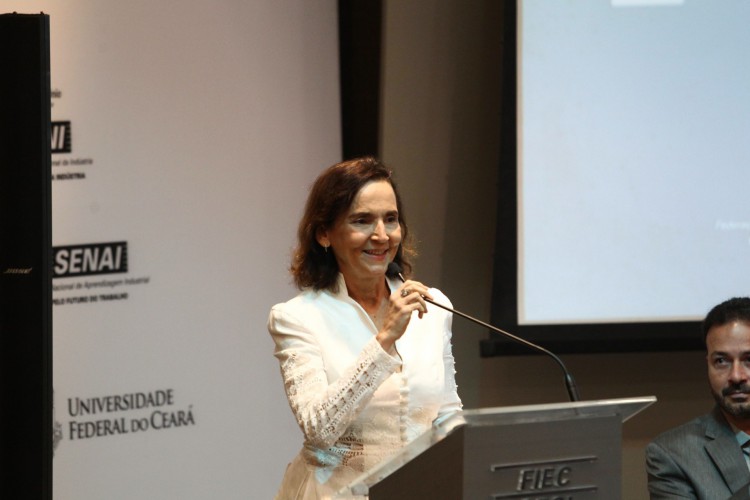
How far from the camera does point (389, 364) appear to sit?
2434 millimetres

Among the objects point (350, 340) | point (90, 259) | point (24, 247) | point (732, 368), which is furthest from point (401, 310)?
point (90, 259)

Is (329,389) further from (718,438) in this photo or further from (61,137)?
(61,137)

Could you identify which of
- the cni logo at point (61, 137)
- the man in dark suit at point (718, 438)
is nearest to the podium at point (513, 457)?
the man in dark suit at point (718, 438)

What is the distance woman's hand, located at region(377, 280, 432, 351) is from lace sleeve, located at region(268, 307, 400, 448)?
0.03 m

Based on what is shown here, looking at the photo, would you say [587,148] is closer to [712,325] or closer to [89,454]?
[712,325]

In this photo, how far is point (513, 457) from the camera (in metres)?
1.98

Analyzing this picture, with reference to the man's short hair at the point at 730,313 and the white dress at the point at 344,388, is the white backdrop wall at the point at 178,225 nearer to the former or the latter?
the white dress at the point at 344,388

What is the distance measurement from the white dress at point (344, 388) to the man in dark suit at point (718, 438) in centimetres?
82

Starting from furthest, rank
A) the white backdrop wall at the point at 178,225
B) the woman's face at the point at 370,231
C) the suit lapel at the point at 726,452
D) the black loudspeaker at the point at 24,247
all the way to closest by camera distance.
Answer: the white backdrop wall at the point at 178,225, the suit lapel at the point at 726,452, the woman's face at the point at 370,231, the black loudspeaker at the point at 24,247

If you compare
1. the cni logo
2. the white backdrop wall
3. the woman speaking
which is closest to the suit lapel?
the woman speaking

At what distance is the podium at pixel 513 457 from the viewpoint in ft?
6.33

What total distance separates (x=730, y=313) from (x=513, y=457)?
153 cm

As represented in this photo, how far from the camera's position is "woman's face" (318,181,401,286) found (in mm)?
2686

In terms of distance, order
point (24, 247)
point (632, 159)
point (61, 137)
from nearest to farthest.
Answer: point (24, 247)
point (61, 137)
point (632, 159)
